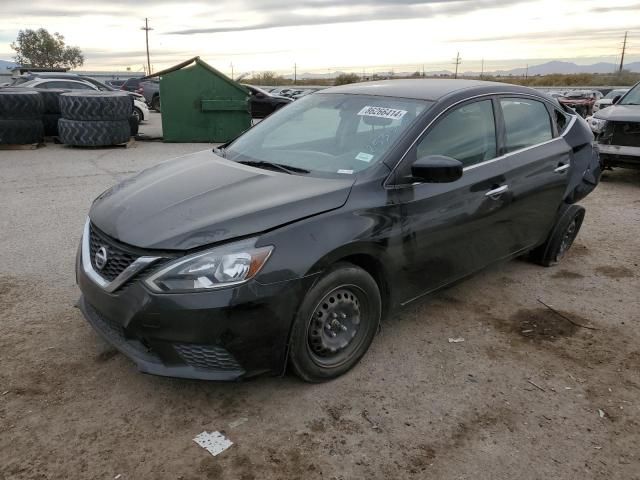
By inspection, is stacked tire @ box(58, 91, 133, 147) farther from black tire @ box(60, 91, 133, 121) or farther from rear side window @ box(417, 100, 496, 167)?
rear side window @ box(417, 100, 496, 167)

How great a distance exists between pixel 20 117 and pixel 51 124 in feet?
3.24

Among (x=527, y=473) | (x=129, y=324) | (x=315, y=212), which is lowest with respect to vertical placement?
(x=527, y=473)

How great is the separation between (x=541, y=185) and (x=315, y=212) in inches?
96.6

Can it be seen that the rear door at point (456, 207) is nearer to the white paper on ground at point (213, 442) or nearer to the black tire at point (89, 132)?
the white paper on ground at point (213, 442)

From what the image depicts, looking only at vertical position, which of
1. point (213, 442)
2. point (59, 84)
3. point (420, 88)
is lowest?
point (213, 442)

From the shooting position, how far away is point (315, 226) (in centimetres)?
289

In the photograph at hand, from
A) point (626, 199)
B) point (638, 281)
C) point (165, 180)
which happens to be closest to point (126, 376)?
point (165, 180)

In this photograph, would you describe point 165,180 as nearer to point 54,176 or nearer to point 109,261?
point 109,261

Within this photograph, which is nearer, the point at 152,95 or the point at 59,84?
the point at 59,84

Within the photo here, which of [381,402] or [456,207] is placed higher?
[456,207]

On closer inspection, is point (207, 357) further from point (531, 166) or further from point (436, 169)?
point (531, 166)

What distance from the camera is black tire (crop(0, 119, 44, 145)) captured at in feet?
36.8

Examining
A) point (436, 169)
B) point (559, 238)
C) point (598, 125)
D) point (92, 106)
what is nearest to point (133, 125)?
point (92, 106)

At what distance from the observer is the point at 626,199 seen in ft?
27.2
